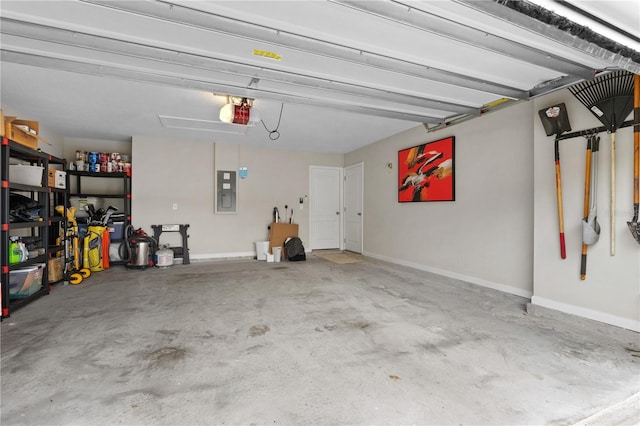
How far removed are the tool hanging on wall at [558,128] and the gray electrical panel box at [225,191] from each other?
18.0 ft

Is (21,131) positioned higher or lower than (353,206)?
higher

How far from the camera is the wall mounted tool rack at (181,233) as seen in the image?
591 cm

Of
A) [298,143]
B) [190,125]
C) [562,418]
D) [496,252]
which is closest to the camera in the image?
[562,418]

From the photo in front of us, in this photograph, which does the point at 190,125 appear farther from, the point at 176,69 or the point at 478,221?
the point at 478,221

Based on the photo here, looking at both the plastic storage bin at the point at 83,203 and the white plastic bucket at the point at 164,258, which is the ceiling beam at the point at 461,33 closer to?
the white plastic bucket at the point at 164,258

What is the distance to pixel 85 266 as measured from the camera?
4.93 metres

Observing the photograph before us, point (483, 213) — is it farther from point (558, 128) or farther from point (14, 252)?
point (14, 252)

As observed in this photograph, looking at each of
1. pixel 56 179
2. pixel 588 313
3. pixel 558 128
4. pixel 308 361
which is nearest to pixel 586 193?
pixel 558 128

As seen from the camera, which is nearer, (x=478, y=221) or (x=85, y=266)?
(x=478, y=221)

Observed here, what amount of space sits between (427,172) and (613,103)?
2397 millimetres

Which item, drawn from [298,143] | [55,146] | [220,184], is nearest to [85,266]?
[55,146]

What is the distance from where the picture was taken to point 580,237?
283cm

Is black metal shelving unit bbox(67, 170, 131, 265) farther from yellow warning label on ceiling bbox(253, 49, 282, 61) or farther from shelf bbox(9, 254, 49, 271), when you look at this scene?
yellow warning label on ceiling bbox(253, 49, 282, 61)

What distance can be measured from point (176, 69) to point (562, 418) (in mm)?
3839
